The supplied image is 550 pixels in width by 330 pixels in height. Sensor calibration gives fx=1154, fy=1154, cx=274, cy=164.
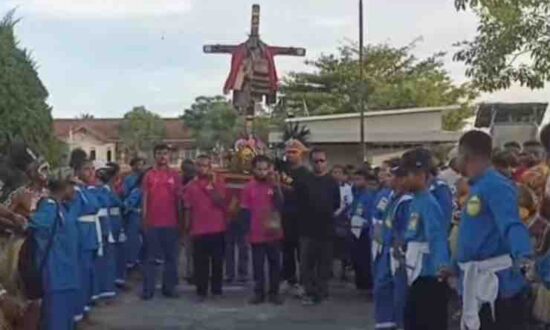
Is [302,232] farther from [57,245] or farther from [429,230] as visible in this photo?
[429,230]

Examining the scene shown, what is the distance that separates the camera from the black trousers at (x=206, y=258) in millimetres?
14695

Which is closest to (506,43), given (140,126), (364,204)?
(364,204)

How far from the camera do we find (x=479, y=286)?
23.5 feet

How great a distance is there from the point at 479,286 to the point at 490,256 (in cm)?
20

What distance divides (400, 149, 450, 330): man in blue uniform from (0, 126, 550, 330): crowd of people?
0.01m

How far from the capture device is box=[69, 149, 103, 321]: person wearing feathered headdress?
11.7 metres

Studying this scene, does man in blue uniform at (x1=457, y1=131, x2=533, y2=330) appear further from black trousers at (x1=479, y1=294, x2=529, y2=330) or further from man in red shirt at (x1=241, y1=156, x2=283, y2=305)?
man in red shirt at (x1=241, y1=156, x2=283, y2=305)

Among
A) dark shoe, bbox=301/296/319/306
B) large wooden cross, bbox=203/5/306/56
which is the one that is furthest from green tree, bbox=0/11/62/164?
dark shoe, bbox=301/296/319/306

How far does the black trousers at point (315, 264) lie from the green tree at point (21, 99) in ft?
39.2

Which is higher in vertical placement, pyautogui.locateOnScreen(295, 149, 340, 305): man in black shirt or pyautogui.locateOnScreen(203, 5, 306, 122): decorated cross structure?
pyautogui.locateOnScreen(203, 5, 306, 122): decorated cross structure

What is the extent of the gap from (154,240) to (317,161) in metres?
2.28

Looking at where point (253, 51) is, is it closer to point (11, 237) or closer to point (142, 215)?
point (142, 215)

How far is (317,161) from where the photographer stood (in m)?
14.4

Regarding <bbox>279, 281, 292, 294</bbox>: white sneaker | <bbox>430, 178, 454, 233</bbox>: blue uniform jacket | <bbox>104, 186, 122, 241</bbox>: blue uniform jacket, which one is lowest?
<bbox>279, 281, 292, 294</bbox>: white sneaker
